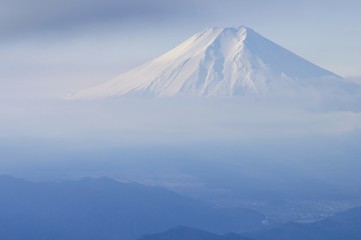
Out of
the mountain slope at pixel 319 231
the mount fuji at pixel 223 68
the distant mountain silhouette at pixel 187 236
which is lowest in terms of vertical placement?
the distant mountain silhouette at pixel 187 236

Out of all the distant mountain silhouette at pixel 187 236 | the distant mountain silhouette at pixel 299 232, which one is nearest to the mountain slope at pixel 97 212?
the distant mountain silhouette at pixel 299 232

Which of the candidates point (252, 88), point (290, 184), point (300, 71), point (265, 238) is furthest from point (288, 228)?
point (300, 71)

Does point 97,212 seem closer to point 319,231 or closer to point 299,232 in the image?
point 299,232

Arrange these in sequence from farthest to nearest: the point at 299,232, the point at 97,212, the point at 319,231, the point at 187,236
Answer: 1. the point at 97,212
2. the point at 319,231
3. the point at 299,232
4. the point at 187,236

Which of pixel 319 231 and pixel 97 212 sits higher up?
pixel 97 212

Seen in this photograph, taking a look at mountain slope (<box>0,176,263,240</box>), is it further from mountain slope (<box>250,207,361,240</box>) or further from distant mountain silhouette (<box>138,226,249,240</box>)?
distant mountain silhouette (<box>138,226,249,240</box>)

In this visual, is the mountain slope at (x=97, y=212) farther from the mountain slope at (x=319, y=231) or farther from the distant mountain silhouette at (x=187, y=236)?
the distant mountain silhouette at (x=187, y=236)

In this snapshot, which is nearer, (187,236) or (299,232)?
(187,236)

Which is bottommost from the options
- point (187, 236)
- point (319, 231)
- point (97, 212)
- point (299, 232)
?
point (187, 236)

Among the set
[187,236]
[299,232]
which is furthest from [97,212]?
[299,232]
